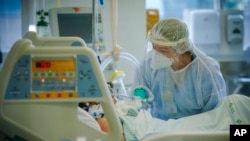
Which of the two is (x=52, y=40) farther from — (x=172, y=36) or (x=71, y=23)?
(x=71, y=23)

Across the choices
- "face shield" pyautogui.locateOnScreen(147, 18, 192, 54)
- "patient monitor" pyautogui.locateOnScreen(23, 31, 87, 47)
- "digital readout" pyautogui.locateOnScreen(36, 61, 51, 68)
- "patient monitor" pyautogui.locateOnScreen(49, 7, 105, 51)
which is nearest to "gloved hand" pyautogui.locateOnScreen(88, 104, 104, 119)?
"patient monitor" pyautogui.locateOnScreen(23, 31, 87, 47)

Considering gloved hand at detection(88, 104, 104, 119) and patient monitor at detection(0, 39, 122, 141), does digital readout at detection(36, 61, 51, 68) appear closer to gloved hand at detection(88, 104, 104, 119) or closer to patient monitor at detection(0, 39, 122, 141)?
patient monitor at detection(0, 39, 122, 141)

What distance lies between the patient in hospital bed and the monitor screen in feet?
3.30

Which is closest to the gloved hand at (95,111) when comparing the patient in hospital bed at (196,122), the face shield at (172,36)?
the patient in hospital bed at (196,122)

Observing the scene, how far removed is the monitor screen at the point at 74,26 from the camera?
2518 millimetres

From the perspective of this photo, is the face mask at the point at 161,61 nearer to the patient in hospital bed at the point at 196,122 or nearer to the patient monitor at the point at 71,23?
the patient in hospital bed at the point at 196,122

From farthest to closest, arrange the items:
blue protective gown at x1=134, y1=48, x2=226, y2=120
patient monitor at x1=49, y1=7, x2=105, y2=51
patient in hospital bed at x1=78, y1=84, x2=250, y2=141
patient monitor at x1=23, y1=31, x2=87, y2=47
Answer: patient monitor at x1=49, y1=7, x2=105, y2=51
blue protective gown at x1=134, y1=48, x2=226, y2=120
patient monitor at x1=23, y1=31, x2=87, y2=47
patient in hospital bed at x1=78, y1=84, x2=250, y2=141

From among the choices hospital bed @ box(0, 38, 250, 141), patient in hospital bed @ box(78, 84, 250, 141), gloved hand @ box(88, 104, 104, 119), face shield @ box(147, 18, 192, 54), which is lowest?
patient in hospital bed @ box(78, 84, 250, 141)

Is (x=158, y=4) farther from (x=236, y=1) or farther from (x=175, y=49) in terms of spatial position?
(x=175, y=49)

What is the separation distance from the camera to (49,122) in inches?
48.9

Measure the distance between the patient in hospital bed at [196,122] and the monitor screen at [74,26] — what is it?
1.00 meters

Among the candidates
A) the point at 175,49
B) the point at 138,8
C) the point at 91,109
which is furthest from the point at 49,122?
the point at 138,8

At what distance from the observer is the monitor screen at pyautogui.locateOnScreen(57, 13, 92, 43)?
252 cm

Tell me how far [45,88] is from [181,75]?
110 centimetres
